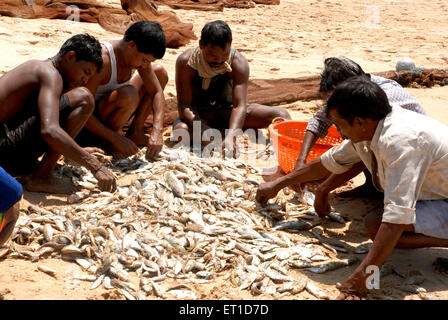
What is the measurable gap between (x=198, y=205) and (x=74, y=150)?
0.77 m

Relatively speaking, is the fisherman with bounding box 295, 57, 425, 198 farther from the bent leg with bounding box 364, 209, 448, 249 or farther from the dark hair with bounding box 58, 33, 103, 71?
the dark hair with bounding box 58, 33, 103, 71

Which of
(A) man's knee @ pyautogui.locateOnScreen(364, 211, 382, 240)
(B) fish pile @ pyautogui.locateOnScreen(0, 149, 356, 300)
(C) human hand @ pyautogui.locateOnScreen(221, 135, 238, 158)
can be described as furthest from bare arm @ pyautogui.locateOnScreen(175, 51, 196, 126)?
(A) man's knee @ pyautogui.locateOnScreen(364, 211, 382, 240)

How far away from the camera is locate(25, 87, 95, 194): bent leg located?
3.35m

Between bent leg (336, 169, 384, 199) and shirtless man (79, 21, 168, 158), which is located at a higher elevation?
shirtless man (79, 21, 168, 158)

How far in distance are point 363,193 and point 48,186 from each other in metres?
2.01

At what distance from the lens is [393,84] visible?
3.26 m

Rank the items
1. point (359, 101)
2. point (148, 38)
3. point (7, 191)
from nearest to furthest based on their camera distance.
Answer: point (7, 191) → point (359, 101) → point (148, 38)

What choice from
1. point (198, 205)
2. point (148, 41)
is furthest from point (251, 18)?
point (198, 205)

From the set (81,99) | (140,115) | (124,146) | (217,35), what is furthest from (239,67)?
(81,99)

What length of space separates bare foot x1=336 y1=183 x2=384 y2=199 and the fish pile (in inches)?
15.8

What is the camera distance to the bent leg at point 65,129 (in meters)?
3.35

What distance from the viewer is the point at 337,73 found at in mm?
3057

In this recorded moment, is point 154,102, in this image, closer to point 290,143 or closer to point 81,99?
point 81,99

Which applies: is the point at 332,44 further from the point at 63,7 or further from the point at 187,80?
the point at 187,80
